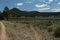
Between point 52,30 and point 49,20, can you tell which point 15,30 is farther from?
point 49,20

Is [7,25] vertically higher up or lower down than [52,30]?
higher up

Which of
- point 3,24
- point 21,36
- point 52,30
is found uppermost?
point 3,24

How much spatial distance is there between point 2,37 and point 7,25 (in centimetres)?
89

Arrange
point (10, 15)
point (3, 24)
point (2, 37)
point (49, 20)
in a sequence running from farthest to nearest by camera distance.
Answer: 1. point (49, 20)
2. point (10, 15)
3. point (3, 24)
4. point (2, 37)

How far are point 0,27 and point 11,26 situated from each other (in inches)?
28.0

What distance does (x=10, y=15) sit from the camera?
2005 cm

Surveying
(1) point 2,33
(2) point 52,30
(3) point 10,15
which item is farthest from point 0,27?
(2) point 52,30

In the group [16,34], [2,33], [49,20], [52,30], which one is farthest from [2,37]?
[49,20]

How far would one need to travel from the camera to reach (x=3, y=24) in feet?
32.9

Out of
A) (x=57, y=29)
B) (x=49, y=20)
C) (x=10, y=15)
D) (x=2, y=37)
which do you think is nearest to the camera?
(x=2, y=37)

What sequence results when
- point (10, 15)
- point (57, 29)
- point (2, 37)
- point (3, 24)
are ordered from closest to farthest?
point (2, 37) → point (3, 24) → point (10, 15) → point (57, 29)

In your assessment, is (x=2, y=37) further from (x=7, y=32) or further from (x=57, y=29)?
(x=57, y=29)

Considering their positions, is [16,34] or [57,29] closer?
[16,34]

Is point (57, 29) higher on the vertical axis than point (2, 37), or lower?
lower
